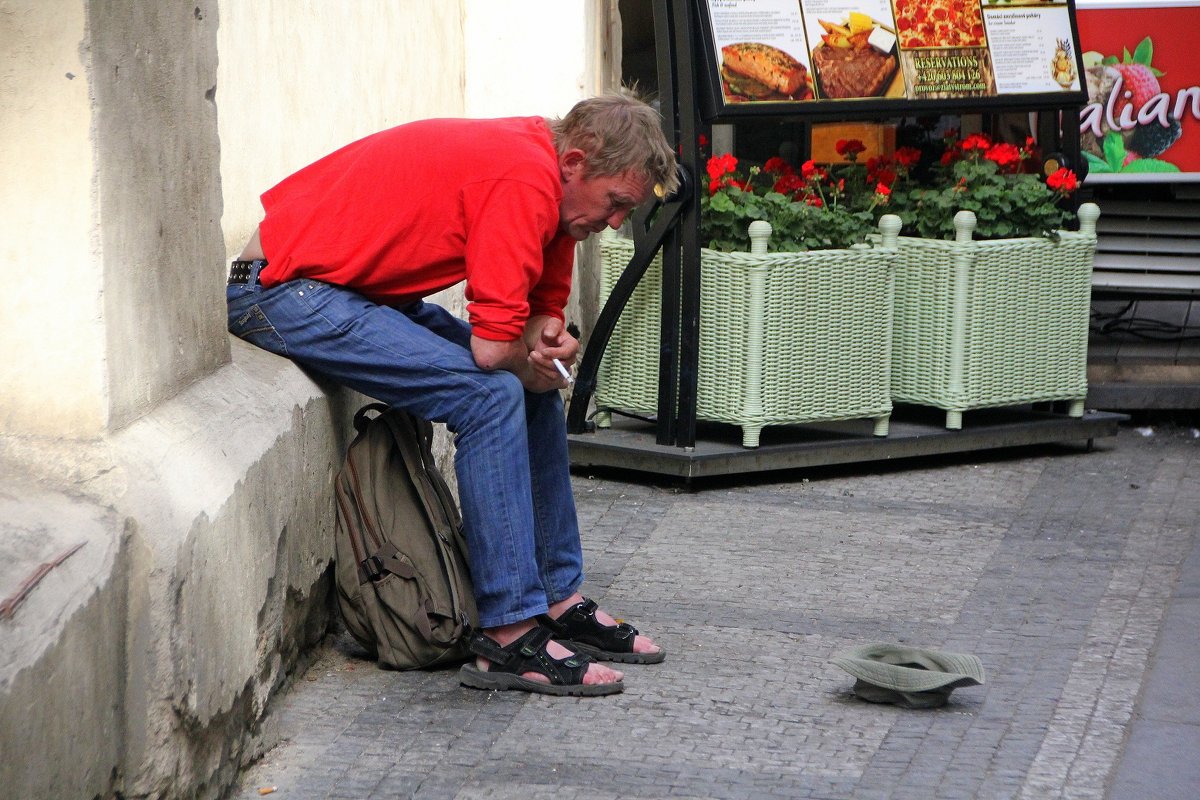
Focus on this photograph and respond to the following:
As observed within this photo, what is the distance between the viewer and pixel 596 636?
11.4 feet

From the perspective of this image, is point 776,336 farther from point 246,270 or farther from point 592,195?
point 246,270

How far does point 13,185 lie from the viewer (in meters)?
2.43

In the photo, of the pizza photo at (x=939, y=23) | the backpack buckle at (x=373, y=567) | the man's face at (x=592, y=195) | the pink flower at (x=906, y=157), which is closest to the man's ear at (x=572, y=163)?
the man's face at (x=592, y=195)

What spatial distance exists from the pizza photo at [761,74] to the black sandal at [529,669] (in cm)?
218

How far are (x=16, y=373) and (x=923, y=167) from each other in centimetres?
437

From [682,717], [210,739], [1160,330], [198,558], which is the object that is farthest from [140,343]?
[1160,330]

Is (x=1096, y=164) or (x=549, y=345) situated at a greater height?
(x=1096, y=164)

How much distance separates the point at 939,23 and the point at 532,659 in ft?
9.80

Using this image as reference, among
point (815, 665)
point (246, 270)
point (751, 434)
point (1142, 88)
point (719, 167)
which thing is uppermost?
point (1142, 88)

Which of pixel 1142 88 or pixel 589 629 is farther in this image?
pixel 1142 88

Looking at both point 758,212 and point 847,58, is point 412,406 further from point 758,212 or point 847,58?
point 847,58

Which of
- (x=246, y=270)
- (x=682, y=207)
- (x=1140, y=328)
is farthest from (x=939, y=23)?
(x=246, y=270)

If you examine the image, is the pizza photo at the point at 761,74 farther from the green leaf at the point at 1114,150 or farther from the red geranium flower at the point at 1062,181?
the green leaf at the point at 1114,150

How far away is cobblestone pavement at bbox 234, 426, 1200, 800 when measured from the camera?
2844mm
